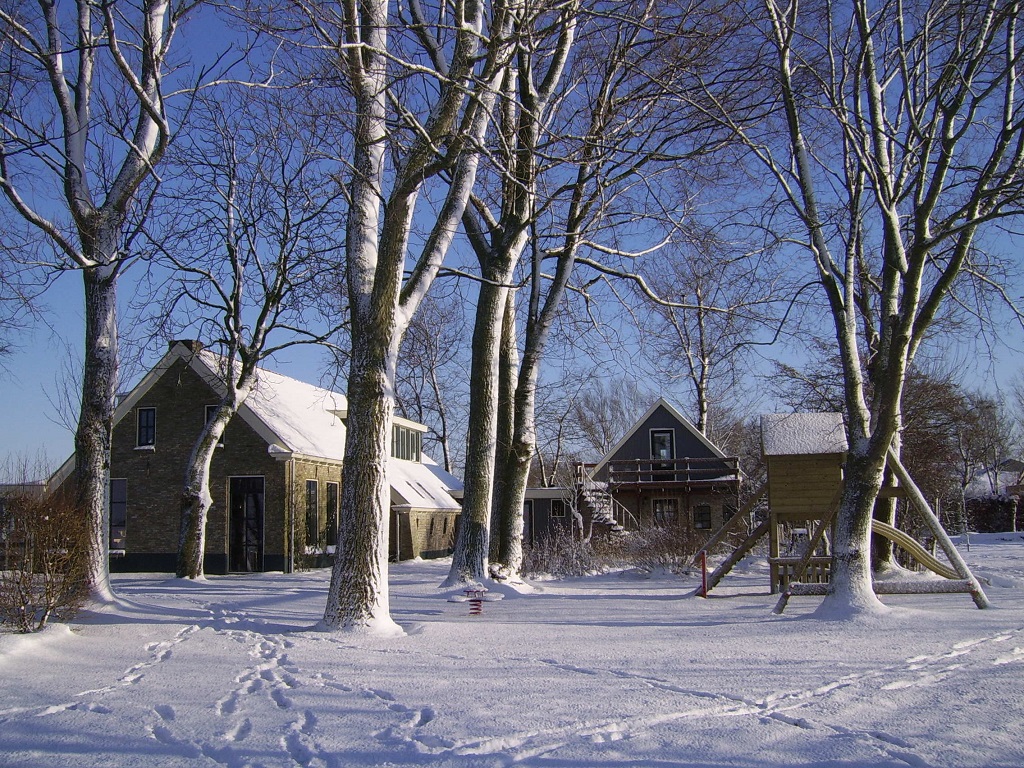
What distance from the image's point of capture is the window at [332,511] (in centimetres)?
2888

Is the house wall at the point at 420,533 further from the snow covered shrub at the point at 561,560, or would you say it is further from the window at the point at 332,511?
the snow covered shrub at the point at 561,560

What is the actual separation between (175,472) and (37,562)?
57.8 ft

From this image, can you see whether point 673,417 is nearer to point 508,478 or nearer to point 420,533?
point 420,533

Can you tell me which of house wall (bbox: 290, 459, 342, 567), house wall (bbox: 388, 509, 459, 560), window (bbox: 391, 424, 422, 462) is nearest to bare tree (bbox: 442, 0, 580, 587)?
house wall (bbox: 290, 459, 342, 567)

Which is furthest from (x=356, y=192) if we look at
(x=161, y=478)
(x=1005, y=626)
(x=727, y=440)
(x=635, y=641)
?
(x=727, y=440)

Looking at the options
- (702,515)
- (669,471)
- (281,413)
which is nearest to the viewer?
(281,413)

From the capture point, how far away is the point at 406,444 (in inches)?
1441

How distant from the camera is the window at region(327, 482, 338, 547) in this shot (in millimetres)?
28875

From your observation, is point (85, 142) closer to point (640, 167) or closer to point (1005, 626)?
point (640, 167)

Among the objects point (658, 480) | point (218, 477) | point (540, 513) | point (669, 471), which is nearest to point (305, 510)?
point (218, 477)

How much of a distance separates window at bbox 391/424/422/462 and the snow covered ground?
2338 centimetres

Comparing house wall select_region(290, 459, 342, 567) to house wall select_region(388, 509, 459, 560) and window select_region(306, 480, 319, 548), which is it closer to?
window select_region(306, 480, 319, 548)

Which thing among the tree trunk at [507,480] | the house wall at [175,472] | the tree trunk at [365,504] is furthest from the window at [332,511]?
the tree trunk at [365,504]

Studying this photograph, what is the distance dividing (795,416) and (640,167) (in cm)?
515
